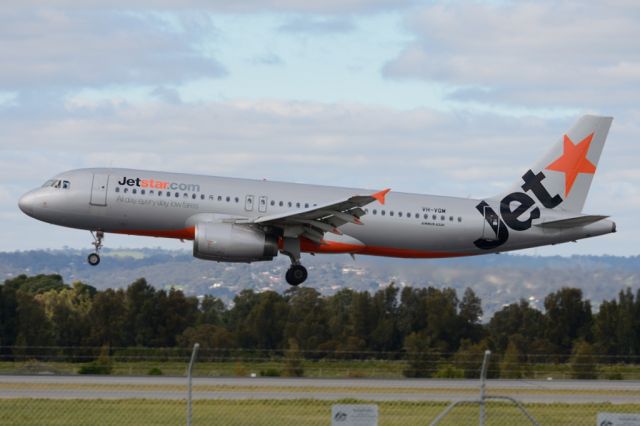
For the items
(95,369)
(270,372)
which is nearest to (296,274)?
(270,372)

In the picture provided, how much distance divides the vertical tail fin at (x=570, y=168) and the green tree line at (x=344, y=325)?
Answer: 8.90 m

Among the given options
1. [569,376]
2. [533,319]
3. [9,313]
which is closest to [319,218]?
[569,376]

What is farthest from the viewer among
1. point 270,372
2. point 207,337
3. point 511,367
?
point 207,337

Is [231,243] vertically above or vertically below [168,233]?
below

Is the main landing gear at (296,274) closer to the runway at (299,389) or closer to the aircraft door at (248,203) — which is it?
the aircraft door at (248,203)

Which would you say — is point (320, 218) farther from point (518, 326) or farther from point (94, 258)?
point (518, 326)

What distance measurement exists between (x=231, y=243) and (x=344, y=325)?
2396 centimetres

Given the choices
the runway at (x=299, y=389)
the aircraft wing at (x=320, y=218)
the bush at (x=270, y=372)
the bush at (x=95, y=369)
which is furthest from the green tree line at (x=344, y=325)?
the runway at (x=299, y=389)

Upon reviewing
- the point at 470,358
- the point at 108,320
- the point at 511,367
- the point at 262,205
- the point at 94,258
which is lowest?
the point at 511,367

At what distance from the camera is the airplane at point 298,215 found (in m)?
43.4

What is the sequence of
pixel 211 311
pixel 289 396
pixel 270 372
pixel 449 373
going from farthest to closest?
pixel 211 311 → pixel 270 372 → pixel 449 373 → pixel 289 396

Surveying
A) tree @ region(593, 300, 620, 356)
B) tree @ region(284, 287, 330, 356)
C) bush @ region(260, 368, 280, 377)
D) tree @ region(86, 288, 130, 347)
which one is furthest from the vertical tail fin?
tree @ region(86, 288, 130, 347)

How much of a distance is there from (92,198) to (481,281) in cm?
1401

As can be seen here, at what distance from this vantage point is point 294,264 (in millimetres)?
45438
